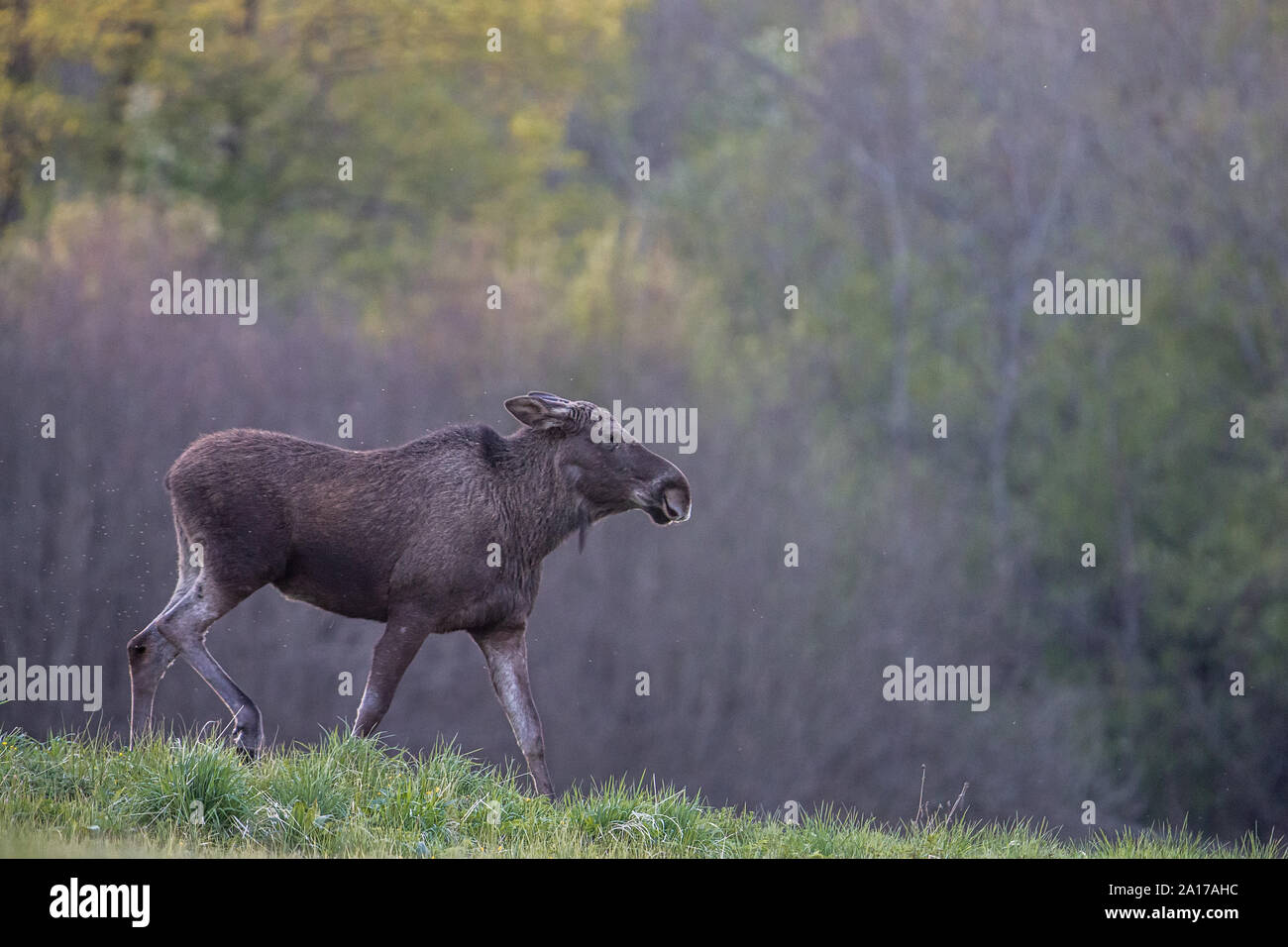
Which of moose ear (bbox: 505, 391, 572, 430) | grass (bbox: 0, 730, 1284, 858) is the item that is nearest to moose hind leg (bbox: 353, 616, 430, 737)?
grass (bbox: 0, 730, 1284, 858)

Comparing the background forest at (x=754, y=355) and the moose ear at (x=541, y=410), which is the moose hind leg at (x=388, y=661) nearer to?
the moose ear at (x=541, y=410)

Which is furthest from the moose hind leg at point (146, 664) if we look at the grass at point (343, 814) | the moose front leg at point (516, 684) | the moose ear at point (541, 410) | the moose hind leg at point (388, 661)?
the moose ear at point (541, 410)

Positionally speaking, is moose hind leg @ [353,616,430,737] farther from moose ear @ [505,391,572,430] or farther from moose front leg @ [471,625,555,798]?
moose ear @ [505,391,572,430]

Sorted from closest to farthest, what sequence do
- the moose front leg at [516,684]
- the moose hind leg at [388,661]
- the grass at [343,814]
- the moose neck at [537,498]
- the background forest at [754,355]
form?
the grass at [343,814] < the moose hind leg at [388,661] < the moose front leg at [516,684] < the moose neck at [537,498] < the background forest at [754,355]

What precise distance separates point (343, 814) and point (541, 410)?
272 cm

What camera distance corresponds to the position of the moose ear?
10.1 metres

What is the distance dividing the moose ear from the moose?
11 mm

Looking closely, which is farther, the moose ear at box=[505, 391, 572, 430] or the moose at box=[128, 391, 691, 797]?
the moose ear at box=[505, 391, 572, 430]

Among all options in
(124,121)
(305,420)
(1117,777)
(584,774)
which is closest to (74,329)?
(305,420)

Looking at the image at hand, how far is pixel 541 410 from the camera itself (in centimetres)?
1009

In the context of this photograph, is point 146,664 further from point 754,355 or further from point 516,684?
point 754,355

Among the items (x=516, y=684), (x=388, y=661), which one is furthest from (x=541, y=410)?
(x=388, y=661)

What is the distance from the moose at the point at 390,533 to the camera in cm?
939

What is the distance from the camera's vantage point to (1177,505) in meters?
40.0
